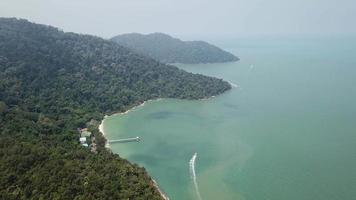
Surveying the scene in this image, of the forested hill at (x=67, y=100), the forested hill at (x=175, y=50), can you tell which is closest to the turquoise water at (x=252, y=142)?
the forested hill at (x=67, y=100)

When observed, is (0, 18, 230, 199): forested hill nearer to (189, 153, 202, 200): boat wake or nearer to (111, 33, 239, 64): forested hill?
(189, 153, 202, 200): boat wake

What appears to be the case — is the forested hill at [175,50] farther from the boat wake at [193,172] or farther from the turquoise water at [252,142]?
the boat wake at [193,172]

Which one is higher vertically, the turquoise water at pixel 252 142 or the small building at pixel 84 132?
the turquoise water at pixel 252 142

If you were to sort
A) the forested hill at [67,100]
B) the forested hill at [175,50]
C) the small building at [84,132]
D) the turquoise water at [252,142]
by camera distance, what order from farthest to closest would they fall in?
the forested hill at [175,50]
the small building at [84,132]
the turquoise water at [252,142]
the forested hill at [67,100]

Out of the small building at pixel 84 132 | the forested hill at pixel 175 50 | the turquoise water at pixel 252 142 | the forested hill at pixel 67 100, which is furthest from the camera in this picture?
the forested hill at pixel 175 50

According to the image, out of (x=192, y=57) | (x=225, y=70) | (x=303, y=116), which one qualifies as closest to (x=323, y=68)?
(x=225, y=70)
